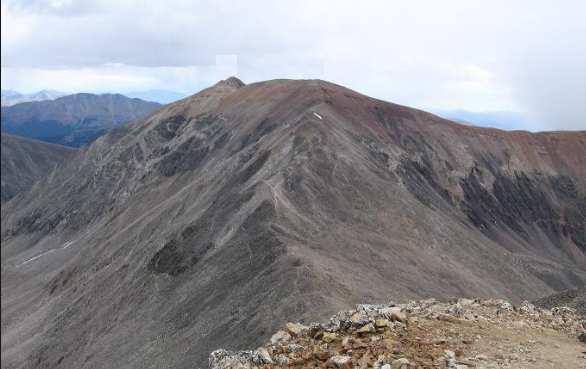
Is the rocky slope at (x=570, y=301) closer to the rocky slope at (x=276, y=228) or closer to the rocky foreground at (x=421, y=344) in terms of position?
the rocky foreground at (x=421, y=344)

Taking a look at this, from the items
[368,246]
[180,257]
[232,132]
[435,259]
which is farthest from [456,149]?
[180,257]

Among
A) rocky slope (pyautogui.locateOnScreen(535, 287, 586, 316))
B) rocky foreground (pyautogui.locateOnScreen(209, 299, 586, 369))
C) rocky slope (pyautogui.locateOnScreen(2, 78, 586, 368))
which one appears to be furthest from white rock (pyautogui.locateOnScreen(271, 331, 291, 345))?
rocky slope (pyautogui.locateOnScreen(535, 287, 586, 316))

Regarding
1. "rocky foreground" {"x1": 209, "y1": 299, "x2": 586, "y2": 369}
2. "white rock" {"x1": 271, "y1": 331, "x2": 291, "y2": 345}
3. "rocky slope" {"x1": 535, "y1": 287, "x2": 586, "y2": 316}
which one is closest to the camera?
"rocky foreground" {"x1": 209, "y1": 299, "x2": 586, "y2": 369}

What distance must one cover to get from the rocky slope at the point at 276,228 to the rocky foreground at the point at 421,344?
1653 centimetres

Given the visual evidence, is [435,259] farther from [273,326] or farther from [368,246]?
[273,326]

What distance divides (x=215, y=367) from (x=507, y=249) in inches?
2564

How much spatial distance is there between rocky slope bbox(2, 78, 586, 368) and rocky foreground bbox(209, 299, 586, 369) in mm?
16530

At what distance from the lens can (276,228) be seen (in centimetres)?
4875

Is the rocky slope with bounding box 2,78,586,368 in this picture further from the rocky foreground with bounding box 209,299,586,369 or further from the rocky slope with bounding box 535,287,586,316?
the rocky foreground with bounding box 209,299,586,369

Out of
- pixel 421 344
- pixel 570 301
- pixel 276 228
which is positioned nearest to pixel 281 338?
pixel 421 344

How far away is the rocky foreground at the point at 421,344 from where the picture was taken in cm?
1438

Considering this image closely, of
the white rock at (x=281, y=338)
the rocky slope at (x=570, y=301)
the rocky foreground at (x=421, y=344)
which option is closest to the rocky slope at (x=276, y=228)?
the rocky slope at (x=570, y=301)

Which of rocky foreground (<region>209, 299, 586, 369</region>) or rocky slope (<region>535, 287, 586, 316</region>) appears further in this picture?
rocky slope (<region>535, 287, 586, 316</region>)

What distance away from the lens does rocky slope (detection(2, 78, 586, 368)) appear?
143ft
